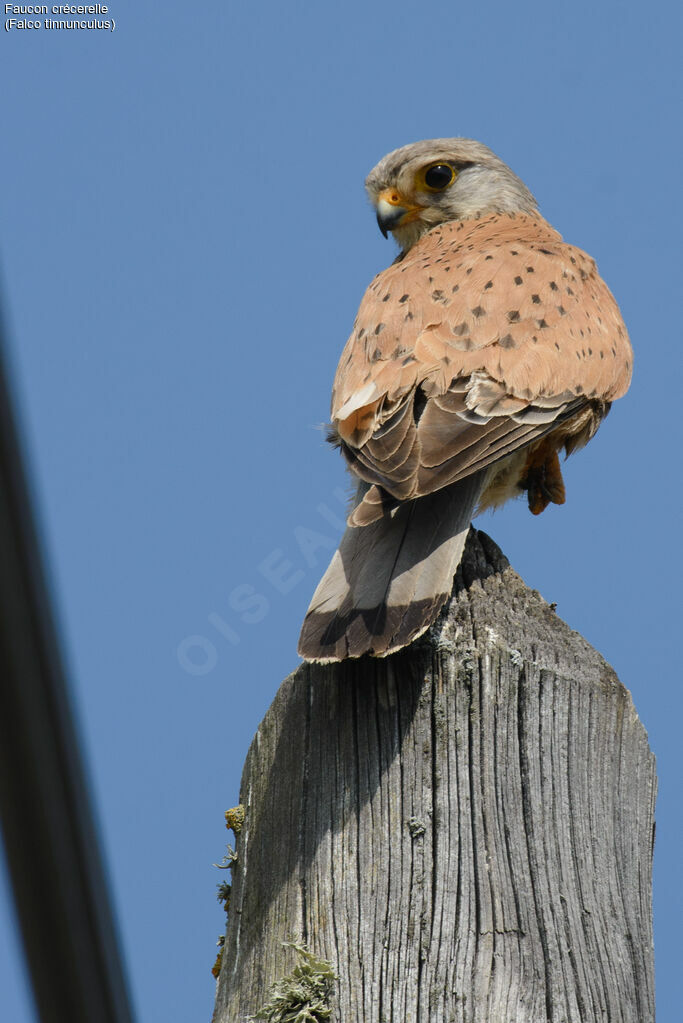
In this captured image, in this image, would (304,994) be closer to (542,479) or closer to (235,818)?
(235,818)

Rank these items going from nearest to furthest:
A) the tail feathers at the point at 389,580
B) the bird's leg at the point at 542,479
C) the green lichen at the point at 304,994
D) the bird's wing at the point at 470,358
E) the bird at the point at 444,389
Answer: the green lichen at the point at 304,994 < the tail feathers at the point at 389,580 < the bird at the point at 444,389 < the bird's wing at the point at 470,358 < the bird's leg at the point at 542,479

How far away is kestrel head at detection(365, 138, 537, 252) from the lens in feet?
14.1

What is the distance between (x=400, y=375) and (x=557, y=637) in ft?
3.16

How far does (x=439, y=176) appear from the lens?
4.34 metres

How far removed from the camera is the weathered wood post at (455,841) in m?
1.79

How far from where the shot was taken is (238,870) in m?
2.15

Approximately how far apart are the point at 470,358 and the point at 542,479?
0.78m

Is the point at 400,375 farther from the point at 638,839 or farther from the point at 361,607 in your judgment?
the point at 638,839

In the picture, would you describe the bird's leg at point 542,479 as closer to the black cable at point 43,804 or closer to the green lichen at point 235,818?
the green lichen at point 235,818

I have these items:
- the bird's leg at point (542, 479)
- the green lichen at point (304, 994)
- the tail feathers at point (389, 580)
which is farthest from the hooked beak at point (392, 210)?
the green lichen at point (304, 994)

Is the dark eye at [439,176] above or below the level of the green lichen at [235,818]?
above

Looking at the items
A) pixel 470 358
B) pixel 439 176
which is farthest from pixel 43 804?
pixel 439 176

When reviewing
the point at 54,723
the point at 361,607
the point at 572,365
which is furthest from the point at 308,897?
the point at 572,365

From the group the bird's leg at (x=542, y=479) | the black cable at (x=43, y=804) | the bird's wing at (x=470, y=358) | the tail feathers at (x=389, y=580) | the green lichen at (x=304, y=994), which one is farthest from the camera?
the bird's leg at (x=542, y=479)
